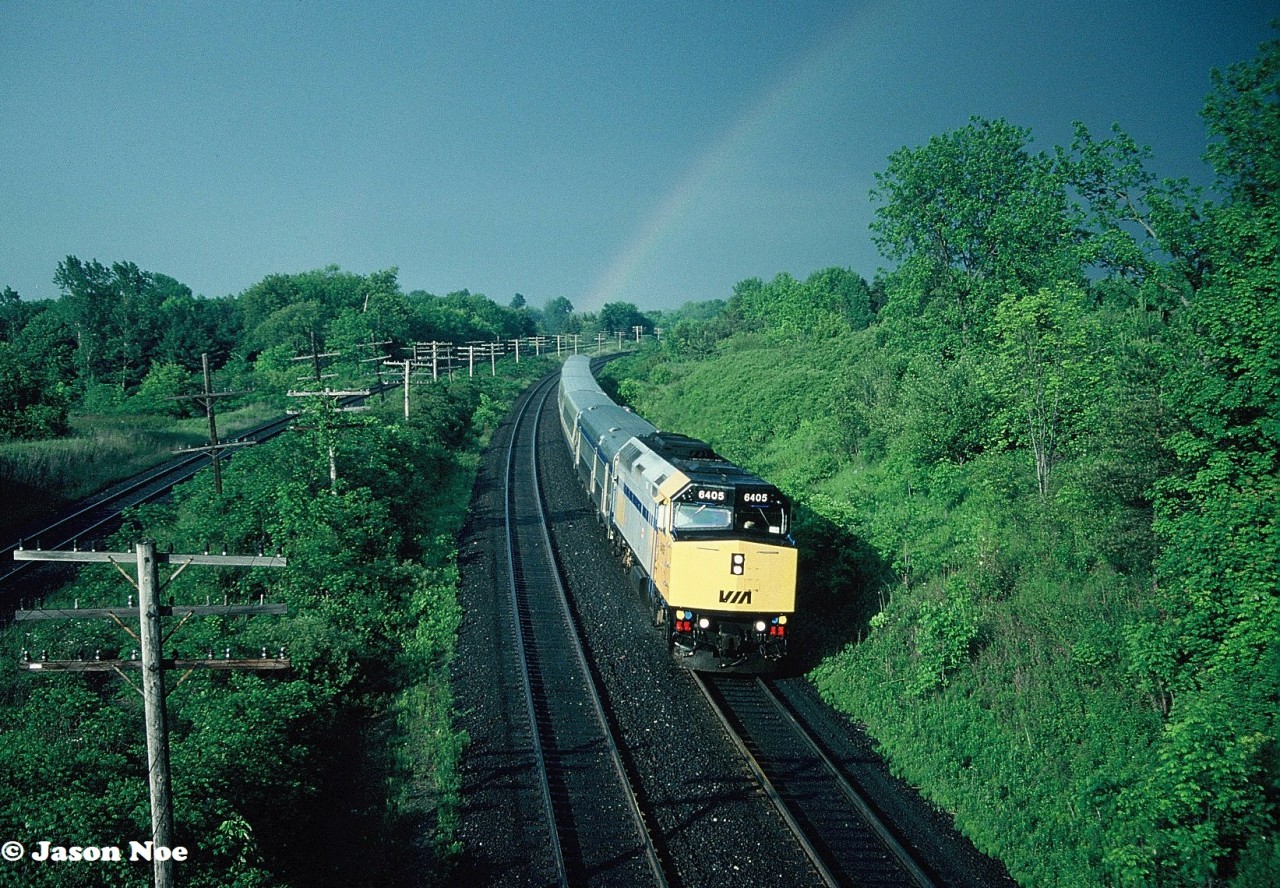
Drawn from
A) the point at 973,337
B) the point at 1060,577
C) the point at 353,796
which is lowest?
the point at 353,796

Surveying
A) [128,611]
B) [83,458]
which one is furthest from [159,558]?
[83,458]

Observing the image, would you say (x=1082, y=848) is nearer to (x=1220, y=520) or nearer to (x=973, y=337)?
(x=1220, y=520)

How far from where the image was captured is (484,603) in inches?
736

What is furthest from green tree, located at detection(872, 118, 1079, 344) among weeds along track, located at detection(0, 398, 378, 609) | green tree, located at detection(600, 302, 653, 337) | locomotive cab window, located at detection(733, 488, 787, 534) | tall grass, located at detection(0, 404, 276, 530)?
green tree, located at detection(600, 302, 653, 337)

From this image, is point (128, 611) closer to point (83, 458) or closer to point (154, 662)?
point (154, 662)

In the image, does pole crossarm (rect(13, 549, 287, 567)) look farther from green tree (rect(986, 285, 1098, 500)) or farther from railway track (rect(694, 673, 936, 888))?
green tree (rect(986, 285, 1098, 500))

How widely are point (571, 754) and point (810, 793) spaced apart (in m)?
3.66

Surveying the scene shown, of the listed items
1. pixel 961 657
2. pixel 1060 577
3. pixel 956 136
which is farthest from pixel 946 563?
pixel 956 136

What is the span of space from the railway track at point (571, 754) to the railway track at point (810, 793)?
1.97 meters

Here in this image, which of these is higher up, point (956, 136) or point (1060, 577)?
point (956, 136)

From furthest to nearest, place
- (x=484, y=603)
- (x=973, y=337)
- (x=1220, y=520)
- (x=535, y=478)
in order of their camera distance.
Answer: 1. (x=535, y=478)
2. (x=973, y=337)
3. (x=484, y=603)
4. (x=1220, y=520)

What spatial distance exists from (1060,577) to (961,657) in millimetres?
3157

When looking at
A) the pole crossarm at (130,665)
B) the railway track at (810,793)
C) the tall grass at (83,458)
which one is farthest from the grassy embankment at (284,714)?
the tall grass at (83,458)

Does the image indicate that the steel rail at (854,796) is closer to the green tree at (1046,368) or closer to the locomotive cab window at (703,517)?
the locomotive cab window at (703,517)
